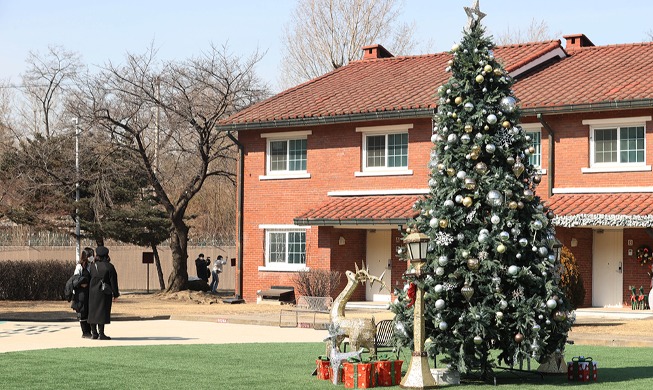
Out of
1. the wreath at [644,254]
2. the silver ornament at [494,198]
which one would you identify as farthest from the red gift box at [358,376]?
the wreath at [644,254]

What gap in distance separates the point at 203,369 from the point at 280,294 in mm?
17966

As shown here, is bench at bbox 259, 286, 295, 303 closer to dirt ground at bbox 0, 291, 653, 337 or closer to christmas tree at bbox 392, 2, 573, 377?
dirt ground at bbox 0, 291, 653, 337

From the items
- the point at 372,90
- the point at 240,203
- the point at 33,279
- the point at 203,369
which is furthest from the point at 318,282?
the point at 203,369

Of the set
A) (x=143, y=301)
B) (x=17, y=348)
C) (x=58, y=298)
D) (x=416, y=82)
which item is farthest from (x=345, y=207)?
(x=17, y=348)

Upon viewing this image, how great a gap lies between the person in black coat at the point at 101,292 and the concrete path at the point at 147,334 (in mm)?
381

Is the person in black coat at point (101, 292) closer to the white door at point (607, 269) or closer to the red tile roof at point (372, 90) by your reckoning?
the red tile roof at point (372, 90)

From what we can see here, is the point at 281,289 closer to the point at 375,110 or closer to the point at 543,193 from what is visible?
the point at 375,110

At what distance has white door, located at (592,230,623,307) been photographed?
2988cm

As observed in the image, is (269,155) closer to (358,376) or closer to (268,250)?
(268,250)

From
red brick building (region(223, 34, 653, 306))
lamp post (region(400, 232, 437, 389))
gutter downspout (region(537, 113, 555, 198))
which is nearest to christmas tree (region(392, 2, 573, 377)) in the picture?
lamp post (region(400, 232, 437, 389))

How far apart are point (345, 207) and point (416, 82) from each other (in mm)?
5283

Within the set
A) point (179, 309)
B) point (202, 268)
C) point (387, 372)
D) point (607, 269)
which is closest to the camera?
point (387, 372)

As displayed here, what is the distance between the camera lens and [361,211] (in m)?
31.6

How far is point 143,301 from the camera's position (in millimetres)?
34969
